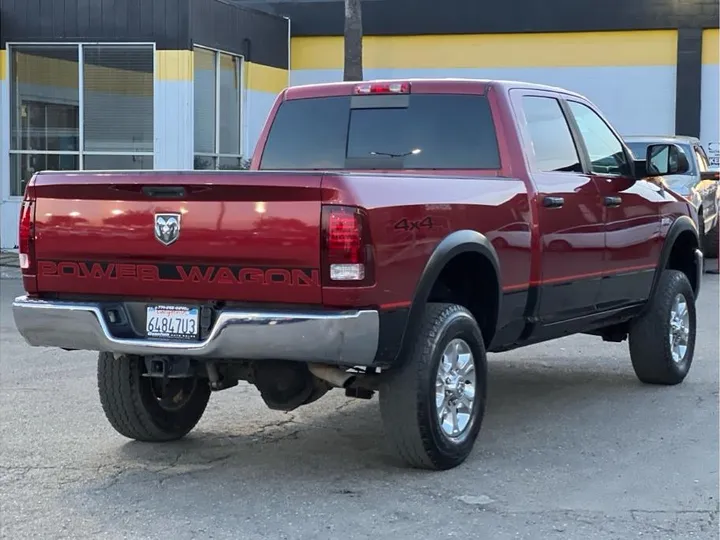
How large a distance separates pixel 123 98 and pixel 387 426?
14273 mm

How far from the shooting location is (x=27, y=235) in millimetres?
5797

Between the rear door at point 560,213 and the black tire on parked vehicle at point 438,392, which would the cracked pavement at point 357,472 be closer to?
the black tire on parked vehicle at point 438,392

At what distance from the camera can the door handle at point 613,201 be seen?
Answer: 24.3 feet

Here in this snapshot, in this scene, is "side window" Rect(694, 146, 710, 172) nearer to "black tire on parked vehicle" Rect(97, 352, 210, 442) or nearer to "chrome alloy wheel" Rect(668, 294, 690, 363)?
"chrome alloy wheel" Rect(668, 294, 690, 363)

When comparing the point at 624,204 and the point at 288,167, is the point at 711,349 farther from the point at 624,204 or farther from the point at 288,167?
the point at 288,167

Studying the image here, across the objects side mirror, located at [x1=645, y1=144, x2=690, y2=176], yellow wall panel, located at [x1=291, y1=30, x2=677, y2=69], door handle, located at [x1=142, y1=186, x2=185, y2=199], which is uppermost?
yellow wall panel, located at [x1=291, y1=30, x2=677, y2=69]

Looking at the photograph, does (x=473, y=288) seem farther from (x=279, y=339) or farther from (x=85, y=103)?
(x=85, y=103)

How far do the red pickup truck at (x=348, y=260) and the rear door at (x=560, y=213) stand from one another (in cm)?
2

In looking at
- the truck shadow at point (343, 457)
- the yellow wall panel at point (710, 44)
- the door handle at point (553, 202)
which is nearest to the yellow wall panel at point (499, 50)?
the yellow wall panel at point (710, 44)

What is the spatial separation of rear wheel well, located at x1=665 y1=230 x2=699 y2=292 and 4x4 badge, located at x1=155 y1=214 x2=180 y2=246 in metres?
4.35

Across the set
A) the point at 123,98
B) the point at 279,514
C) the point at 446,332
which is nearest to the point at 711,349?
the point at 446,332

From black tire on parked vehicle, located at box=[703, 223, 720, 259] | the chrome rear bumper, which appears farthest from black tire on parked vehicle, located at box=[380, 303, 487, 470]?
black tire on parked vehicle, located at box=[703, 223, 720, 259]

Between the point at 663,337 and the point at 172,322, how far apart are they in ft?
12.6

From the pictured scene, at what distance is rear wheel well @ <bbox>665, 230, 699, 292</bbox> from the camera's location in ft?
28.0
